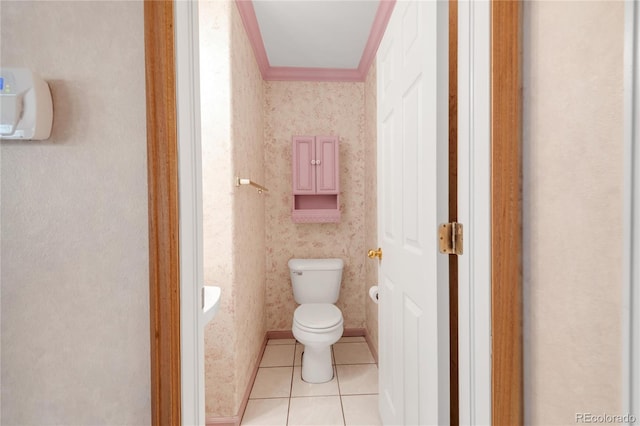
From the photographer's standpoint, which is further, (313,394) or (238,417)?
(313,394)

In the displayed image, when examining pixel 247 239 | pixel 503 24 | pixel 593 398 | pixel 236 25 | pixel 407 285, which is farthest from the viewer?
pixel 247 239

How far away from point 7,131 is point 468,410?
1.15 m

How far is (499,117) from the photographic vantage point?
0.67 m

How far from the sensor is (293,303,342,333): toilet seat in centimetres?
194

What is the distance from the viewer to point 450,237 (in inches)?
33.2

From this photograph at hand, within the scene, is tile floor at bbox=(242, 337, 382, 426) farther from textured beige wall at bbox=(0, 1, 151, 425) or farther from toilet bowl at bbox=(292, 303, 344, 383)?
textured beige wall at bbox=(0, 1, 151, 425)

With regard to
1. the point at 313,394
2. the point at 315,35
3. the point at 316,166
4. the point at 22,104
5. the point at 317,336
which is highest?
the point at 315,35

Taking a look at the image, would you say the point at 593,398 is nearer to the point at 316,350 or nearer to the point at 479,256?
the point at 479,256

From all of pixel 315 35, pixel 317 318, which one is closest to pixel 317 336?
pixel 317 318

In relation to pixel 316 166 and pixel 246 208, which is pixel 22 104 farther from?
pixel 316 166

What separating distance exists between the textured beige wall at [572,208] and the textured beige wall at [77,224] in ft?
2.65

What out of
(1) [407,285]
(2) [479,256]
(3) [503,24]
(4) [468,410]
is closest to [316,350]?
(1) [407,285]

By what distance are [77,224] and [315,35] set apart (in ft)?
6.78

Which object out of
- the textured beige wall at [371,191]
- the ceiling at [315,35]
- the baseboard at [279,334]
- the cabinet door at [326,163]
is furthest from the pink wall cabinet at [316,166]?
the baseboard at [279,334]
